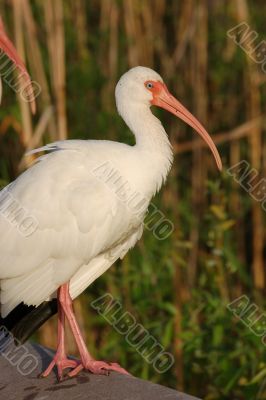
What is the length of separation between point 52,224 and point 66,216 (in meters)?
0.07

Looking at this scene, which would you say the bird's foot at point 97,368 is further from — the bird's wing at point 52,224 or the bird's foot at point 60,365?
the bird's wing at point 52,224

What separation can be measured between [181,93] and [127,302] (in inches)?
75.6

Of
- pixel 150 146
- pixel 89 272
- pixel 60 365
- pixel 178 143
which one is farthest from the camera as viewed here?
pixel 178 143

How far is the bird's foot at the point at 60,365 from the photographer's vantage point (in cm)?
406

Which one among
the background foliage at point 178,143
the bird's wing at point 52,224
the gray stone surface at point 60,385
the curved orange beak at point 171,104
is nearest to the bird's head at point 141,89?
the curved orange beak at point 171,104

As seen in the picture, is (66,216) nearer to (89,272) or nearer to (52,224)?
(52,224)

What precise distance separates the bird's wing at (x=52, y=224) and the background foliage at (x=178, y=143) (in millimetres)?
1313

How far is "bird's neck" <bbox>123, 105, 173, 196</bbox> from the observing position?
4238mm

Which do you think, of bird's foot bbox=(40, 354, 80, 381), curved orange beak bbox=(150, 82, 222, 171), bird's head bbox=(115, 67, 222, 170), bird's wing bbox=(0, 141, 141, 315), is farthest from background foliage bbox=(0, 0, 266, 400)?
bird's wing bbox=(0, 141, 141, 315)

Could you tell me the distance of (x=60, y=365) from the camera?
409 centimetres

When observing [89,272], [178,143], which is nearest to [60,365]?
[89,272]

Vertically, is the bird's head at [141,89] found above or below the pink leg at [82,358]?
above

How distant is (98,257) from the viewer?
14.5 ft

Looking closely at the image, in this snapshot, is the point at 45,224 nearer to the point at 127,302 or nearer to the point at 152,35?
the point at 127,302
